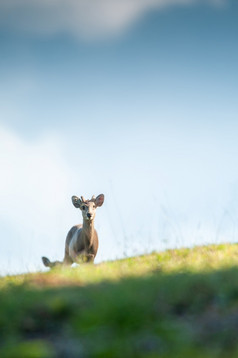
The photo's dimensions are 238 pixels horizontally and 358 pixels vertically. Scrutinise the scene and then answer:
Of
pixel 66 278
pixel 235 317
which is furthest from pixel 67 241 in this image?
pixel 235 317

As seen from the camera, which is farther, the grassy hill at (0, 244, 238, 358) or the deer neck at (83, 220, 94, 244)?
the deer neck at (83, 220, 94, 244)

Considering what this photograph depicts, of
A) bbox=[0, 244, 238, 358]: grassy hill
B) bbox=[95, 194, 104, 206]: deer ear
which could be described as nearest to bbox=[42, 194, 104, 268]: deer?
bbox=[95, 194, 104, 206]: deer ear

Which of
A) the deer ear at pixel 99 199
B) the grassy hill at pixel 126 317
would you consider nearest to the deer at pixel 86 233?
the deer ear at pixel 99 199

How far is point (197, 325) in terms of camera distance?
206 inches

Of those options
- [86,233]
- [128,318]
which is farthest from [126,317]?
[86,233]

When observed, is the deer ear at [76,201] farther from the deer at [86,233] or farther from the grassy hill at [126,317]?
the grassy hill at [126,317]

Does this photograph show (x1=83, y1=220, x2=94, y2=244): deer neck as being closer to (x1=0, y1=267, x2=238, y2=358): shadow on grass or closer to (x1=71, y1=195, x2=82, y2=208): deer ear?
(x1=71, y1=195, x2=82, y2=208): deer ear

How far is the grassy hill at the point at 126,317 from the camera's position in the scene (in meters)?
4.57

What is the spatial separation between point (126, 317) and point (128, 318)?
0.04 meters

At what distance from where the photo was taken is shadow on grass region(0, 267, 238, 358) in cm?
456

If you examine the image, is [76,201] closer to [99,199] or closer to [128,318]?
[99,199]

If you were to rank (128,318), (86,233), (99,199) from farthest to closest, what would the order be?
1. (99,199)
2. (86,233)
3. (128,318)

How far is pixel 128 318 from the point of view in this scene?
5266 mm

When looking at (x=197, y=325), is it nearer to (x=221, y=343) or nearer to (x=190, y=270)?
(x=221, y=343)
